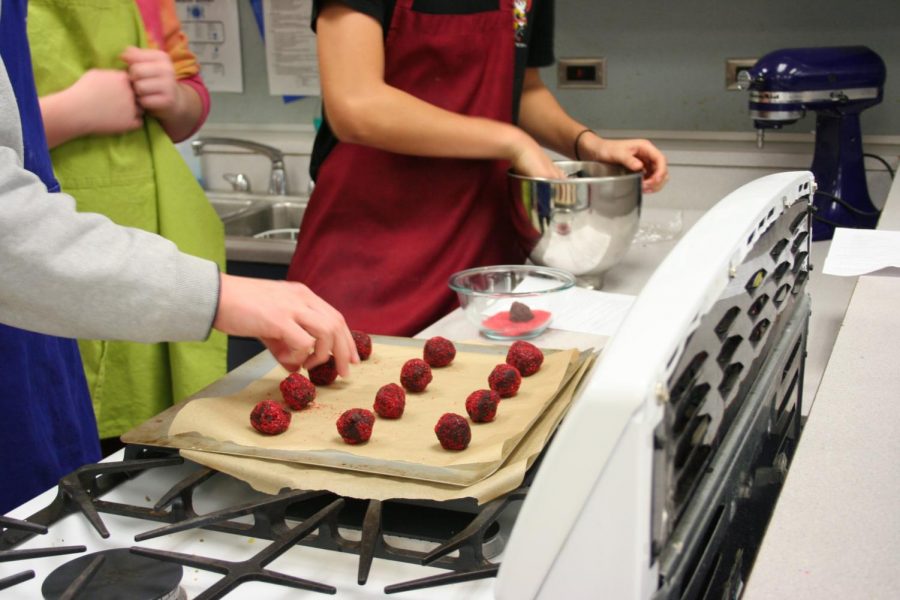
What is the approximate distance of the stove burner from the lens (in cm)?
70

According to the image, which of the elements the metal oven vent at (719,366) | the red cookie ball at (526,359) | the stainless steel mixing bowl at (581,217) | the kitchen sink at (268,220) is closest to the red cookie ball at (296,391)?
the red cookie ball at (526,359)

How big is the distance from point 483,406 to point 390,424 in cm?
10

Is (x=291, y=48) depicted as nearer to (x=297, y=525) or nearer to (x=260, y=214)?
(x=260, y=214)

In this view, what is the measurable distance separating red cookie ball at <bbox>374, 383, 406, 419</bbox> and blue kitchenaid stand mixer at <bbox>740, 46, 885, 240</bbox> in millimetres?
1172

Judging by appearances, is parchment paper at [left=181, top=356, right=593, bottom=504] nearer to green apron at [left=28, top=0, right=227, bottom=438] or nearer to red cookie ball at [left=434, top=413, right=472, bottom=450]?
red cookie ball at [left=434, top=413, right=472, bottom=450]

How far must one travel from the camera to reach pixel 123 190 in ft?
5.06

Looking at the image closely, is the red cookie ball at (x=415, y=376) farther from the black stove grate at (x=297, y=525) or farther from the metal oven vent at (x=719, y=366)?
the metal oven vent at (x=719, y=366)

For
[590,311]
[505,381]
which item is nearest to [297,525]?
[505,381]

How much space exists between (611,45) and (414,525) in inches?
66.2

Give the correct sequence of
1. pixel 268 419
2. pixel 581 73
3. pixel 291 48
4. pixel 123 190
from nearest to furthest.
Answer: pixel 268 419 < pixel 123 190 < pixel 581 73 < pixel 291 48

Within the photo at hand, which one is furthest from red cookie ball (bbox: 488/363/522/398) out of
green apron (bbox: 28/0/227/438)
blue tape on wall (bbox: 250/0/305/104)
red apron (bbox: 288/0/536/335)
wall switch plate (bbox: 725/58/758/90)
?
blue tape on wall (bbox: 250/0/305/104)

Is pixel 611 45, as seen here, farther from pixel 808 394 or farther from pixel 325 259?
pixel 808 394

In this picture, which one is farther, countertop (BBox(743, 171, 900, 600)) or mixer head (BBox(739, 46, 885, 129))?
mixer head (BBox(739, 46, 885, 129))

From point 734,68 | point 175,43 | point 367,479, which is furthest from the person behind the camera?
point 734,68
